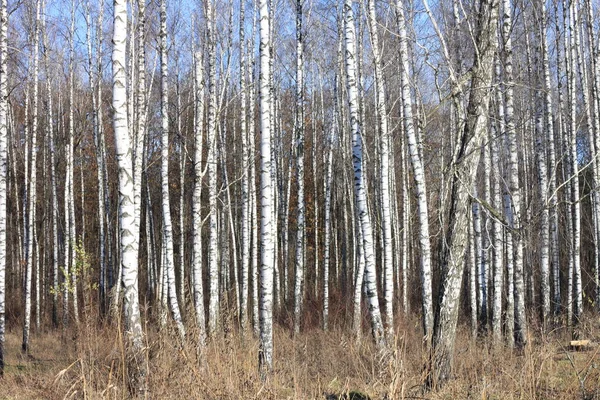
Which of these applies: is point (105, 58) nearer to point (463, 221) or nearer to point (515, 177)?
point (515, 177)

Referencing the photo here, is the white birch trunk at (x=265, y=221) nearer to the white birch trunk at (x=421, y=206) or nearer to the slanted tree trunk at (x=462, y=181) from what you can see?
the white birch trunk at (x=421, y=206)

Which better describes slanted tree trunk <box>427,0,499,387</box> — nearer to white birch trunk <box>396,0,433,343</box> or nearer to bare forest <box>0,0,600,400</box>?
bare forest <box>0,0,600,400</box>

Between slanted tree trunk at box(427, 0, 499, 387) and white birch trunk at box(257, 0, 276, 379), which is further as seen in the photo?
white birch trunk at box(257, 0, 276, 379)

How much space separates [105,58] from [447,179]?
14152mm

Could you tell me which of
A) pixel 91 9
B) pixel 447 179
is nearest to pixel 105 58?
pixel 91 9

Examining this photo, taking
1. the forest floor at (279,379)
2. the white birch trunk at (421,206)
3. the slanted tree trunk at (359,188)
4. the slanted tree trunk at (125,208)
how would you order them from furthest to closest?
the slanted tree trunk at (359,188)
the white birch trunk at (421,206)
the slanted tree trunk at (125,208)
the forest floor at (279,379)

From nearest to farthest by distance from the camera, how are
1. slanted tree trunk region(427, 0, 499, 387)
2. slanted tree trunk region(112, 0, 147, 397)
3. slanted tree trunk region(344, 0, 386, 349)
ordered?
A: slanted tree trunk region(112, 0, 147, 397) → slanted tree trunk region(427, 0, 499, 387) → slanted tree trunk region(344, 0, 386, 349)

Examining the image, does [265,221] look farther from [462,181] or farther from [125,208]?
[462,181]

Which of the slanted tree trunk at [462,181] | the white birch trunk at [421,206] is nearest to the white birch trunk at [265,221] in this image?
the white birch trunk at [421,206]

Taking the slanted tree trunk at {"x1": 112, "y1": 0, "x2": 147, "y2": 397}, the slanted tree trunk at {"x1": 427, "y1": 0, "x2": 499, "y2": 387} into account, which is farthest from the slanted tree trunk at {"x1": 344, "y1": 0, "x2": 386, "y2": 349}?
the slanted tree trunk at {"x1": 112, "y1": 0, "x2": 147, "y2": 397}

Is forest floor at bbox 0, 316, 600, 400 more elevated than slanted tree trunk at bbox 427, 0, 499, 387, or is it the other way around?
slanted tree trunk at bbox 427, 0, 499, 387

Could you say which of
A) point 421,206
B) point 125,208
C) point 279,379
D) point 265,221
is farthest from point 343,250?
point 125,208

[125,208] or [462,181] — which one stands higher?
[462,181]

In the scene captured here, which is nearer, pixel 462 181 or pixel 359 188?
pixel 462 181
